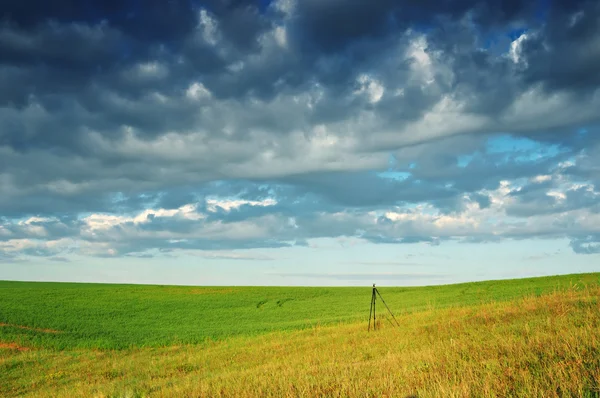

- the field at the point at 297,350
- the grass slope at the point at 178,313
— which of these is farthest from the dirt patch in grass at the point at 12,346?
the grass slope at the point at 178,313

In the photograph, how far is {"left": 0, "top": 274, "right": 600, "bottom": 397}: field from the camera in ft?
28.9

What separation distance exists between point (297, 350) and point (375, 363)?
8.42 metres

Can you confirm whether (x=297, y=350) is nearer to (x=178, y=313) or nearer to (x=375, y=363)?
(x=375, y=363)

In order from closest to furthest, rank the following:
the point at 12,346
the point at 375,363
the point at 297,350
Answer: the point at 375,363, the point at 297,350, the point at 12,346

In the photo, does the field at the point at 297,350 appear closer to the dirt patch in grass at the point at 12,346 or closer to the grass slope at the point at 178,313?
the dirt patch in grass at the point at 12,346

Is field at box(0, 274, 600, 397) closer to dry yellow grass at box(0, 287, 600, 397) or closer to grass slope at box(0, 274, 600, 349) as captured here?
dry yellow grass at box(0, 287, 600, 397)

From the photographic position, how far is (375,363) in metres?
12.3

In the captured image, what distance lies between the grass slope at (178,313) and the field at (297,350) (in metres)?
0.20

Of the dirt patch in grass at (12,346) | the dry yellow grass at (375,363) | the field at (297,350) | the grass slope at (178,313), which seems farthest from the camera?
the grass slope at (178,313)

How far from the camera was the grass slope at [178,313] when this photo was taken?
31609 mm

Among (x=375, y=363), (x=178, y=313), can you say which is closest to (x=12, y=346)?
(x=178, y=313)

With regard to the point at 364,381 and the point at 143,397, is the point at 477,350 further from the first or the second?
the point at 143,397

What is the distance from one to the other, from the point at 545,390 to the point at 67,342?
103 ft

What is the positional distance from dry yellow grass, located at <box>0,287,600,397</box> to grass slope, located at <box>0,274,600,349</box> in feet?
12.6
